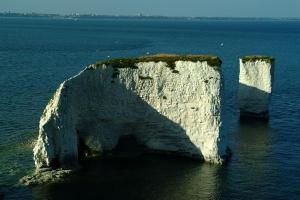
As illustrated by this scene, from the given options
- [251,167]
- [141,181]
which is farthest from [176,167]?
[251,167]

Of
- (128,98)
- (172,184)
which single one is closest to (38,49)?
(128,98)

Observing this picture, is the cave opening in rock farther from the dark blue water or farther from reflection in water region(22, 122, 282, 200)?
the dark blue water

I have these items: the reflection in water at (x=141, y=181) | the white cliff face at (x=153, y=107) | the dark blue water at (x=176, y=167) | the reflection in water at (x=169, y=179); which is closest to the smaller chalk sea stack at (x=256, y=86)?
the dark blue water at (x=176, y=167)

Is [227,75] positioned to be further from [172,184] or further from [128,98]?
[172,184]

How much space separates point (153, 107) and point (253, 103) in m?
21.8

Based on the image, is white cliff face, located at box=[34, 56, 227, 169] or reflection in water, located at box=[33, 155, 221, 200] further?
white cliff face, located at box=[34, 56, 227, 169]

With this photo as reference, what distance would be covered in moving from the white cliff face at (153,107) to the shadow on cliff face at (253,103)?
61.5ft

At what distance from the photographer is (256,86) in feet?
209

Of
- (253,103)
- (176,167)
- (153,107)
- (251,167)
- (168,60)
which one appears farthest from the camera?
(253,103)

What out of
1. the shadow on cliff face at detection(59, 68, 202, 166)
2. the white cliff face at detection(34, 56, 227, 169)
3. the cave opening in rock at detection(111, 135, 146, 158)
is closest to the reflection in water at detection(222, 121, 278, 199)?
the white cliff face at detection(34, 56, 227, 169)

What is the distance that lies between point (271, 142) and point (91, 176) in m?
20.5

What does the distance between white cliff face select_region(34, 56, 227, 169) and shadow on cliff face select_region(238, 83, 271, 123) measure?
1873cm

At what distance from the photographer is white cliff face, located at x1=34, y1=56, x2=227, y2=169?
44.7 metres

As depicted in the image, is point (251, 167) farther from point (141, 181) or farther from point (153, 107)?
point (153, 107)
